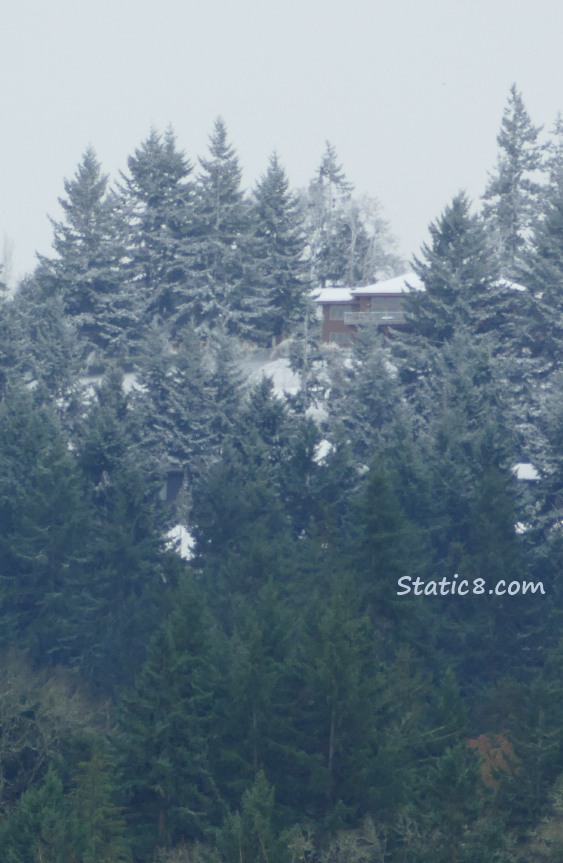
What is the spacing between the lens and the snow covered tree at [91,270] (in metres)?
63.6

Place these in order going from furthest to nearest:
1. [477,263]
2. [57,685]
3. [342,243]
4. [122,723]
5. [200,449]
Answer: [342,243]
[477,263]
[200,449]
[57,685]
[122,723]

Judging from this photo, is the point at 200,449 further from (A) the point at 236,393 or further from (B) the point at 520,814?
(B) the point at 520,814

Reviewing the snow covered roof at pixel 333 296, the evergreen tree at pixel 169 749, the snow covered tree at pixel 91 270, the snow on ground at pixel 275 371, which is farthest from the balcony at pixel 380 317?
the evergreen tree at pixel 169 749

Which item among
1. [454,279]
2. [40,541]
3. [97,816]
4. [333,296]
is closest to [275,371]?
[333,296]

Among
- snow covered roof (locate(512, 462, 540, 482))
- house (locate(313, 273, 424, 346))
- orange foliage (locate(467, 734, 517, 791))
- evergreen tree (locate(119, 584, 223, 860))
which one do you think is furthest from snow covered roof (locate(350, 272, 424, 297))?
evergreen tree (locate(119, 584, 223, 860))

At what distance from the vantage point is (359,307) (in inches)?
2635

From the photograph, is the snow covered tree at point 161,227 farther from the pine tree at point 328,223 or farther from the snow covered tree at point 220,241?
the pine tree at point 328,223

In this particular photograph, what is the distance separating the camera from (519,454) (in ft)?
155

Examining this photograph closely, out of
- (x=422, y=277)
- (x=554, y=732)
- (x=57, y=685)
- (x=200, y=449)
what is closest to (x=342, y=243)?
(x=422, y=277)

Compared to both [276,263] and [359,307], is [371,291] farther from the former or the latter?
[276,263]

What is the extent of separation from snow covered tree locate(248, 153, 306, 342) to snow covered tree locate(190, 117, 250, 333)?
30.2 inches

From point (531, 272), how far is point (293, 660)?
103 feet

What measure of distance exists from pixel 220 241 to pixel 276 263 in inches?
119

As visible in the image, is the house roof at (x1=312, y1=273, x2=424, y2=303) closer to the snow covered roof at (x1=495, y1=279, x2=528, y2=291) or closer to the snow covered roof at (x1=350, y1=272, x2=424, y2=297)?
the snow covered roof at (x1=350, y1=272, x2=424, y2=297)
